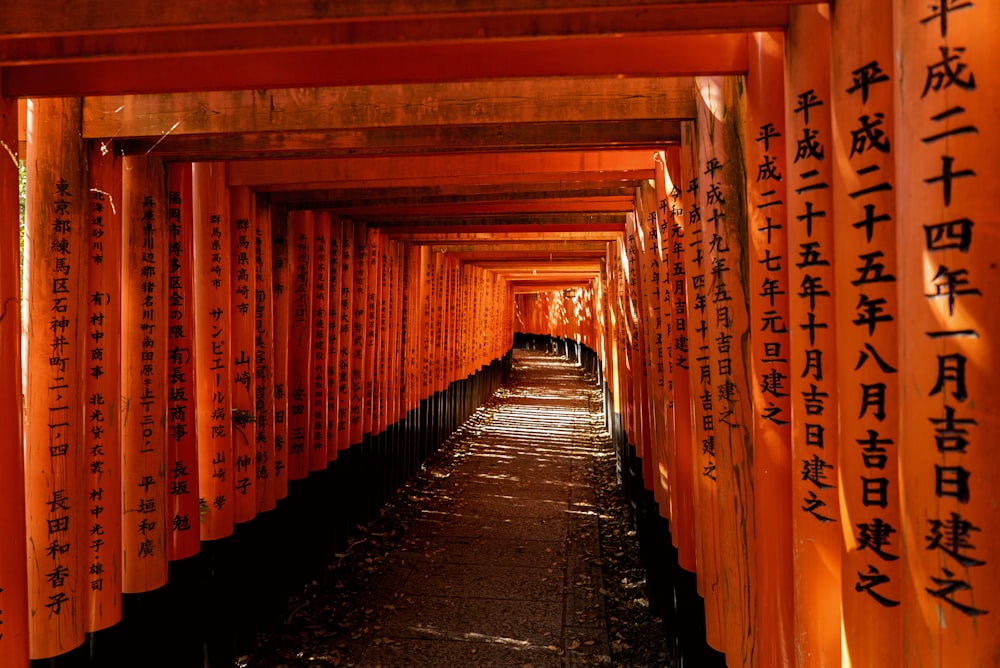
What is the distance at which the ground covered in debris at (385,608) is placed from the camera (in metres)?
5.29

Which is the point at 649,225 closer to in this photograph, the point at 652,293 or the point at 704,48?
the point at 652,293

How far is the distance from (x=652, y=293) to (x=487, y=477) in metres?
6.38

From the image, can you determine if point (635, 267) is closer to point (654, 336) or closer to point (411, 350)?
point (654, 336)

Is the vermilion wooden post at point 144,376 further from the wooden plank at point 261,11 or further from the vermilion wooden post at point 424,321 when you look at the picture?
the vermilion wooden post at point 424,321

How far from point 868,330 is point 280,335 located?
203 inches

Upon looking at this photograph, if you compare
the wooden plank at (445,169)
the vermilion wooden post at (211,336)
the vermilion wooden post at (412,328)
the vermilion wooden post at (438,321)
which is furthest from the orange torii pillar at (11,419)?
the vermilion wooden post at (438,321)

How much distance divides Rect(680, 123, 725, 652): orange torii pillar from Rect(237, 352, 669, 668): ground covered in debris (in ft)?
7.28

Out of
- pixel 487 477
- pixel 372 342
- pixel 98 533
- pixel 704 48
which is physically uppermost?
pixel 704 48

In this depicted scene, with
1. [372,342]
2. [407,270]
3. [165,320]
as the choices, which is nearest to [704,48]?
[165,320]

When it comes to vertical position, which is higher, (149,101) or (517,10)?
(149,101)

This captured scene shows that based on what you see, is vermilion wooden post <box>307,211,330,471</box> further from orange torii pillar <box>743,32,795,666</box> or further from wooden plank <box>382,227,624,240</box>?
orange torii pillar <box>743,32,795,666</box>

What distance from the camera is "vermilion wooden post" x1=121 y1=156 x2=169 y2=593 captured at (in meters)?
4.04

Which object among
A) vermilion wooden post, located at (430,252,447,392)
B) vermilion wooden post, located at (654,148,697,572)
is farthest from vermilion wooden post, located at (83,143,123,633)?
vermilion wooden post, located at (430,252,447,392)

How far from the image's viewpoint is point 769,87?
2377 millimetres
